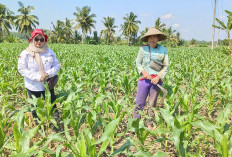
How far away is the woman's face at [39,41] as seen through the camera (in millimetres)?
2529

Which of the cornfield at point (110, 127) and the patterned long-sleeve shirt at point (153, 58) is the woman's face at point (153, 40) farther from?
the cornfield at point (110, 127)

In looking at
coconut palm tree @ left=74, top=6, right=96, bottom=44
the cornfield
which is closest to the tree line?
coconut palm tree @ left=74, top=6, right=96, bottom=44

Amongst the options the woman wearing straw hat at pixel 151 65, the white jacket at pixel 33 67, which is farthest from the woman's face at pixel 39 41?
the woman wearing straw hat at pixel 151 65

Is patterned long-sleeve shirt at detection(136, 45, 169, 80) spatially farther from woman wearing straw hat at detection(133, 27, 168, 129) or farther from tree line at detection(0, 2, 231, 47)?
tree line at detection(0, 2, 231, 47)

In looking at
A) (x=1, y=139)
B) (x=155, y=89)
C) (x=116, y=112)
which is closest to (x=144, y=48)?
(x=155, y=89)

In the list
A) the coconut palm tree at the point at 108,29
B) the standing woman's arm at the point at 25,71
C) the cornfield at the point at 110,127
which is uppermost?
the coconut palm tree at the point at 108,29

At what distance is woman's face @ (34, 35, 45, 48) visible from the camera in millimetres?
2529

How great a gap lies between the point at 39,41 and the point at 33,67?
386 millimetres

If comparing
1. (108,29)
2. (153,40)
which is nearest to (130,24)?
(108,29)

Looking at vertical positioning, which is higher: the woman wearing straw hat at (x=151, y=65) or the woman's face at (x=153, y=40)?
the woman's face at (x=153, y=40)

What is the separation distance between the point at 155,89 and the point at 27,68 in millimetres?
1942

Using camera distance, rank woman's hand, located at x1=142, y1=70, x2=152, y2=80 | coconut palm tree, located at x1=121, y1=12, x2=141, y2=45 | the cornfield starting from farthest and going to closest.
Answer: coconut palm tree, located at x1=121, y1=12, x2=141, y2=45, woman's hand, located at x1=142, y1=70, x2=152, y2=80, the cornfield

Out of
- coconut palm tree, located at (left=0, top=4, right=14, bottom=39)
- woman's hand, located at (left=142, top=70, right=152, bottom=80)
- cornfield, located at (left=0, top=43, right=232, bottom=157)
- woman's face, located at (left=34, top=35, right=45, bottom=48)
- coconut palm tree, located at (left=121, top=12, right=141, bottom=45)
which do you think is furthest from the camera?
coconut palm tree, located at (left=121, top=12, right=141, bottom=45)

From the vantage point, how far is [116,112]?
254cm
